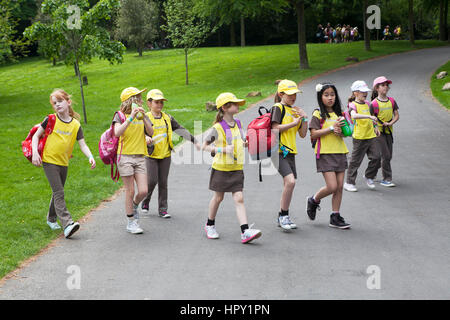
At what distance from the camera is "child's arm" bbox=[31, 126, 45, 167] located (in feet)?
20.6

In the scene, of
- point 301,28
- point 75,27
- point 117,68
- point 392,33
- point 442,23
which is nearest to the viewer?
point 75,27

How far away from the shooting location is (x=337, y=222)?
6.77m

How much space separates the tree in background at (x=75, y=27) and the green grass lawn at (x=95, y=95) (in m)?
2.77

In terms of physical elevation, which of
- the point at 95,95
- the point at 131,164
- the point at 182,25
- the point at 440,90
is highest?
the point at 182,25

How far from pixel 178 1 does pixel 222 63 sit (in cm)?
853

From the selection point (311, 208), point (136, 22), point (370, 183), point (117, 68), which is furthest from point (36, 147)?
point (136, 22)

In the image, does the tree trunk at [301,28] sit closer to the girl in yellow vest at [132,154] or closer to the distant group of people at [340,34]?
the distant group of people at [340,34]

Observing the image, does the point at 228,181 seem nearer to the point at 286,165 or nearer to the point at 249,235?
the point at 249,235

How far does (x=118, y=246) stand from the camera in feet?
20.4

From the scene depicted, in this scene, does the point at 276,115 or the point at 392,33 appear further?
the point at 392,33

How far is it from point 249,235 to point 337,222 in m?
1.39
